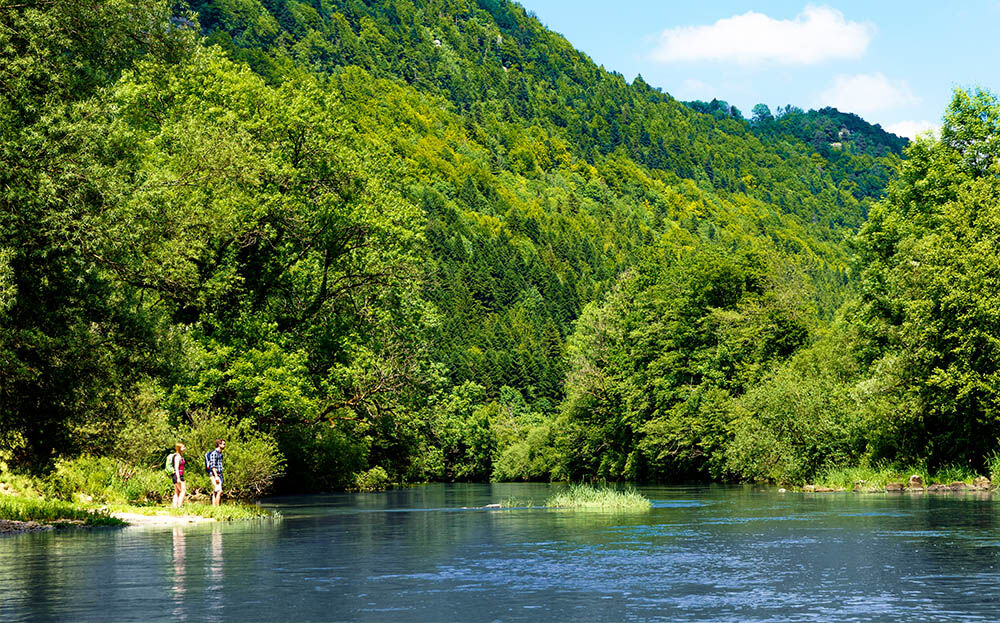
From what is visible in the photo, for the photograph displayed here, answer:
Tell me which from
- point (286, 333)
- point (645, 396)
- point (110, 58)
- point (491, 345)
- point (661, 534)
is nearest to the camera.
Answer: point (661, 534)

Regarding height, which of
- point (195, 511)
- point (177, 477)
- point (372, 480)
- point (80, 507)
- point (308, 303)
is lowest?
point (372, 480)

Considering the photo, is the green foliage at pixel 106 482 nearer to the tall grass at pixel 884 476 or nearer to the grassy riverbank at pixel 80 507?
the grassy riverbank at pixel 80 507

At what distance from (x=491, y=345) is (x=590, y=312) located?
85726 millimetres

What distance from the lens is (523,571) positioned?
1888 centimetres

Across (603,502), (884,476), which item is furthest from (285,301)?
(884,476)

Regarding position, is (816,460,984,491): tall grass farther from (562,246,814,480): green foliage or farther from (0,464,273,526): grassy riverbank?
(0,464,273,526): grassy riverbank

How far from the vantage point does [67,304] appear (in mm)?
30094

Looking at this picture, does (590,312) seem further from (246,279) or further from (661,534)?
(661,534)

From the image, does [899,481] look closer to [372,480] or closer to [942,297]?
[942,297]

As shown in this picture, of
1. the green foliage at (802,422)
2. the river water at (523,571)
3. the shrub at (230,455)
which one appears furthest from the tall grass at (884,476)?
the shrub at (230,455)

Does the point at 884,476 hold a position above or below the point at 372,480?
above

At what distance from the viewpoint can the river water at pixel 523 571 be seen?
14.2 metres

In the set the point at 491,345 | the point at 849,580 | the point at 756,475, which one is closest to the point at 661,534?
the point at 849,580

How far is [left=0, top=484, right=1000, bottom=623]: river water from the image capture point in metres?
14.2
